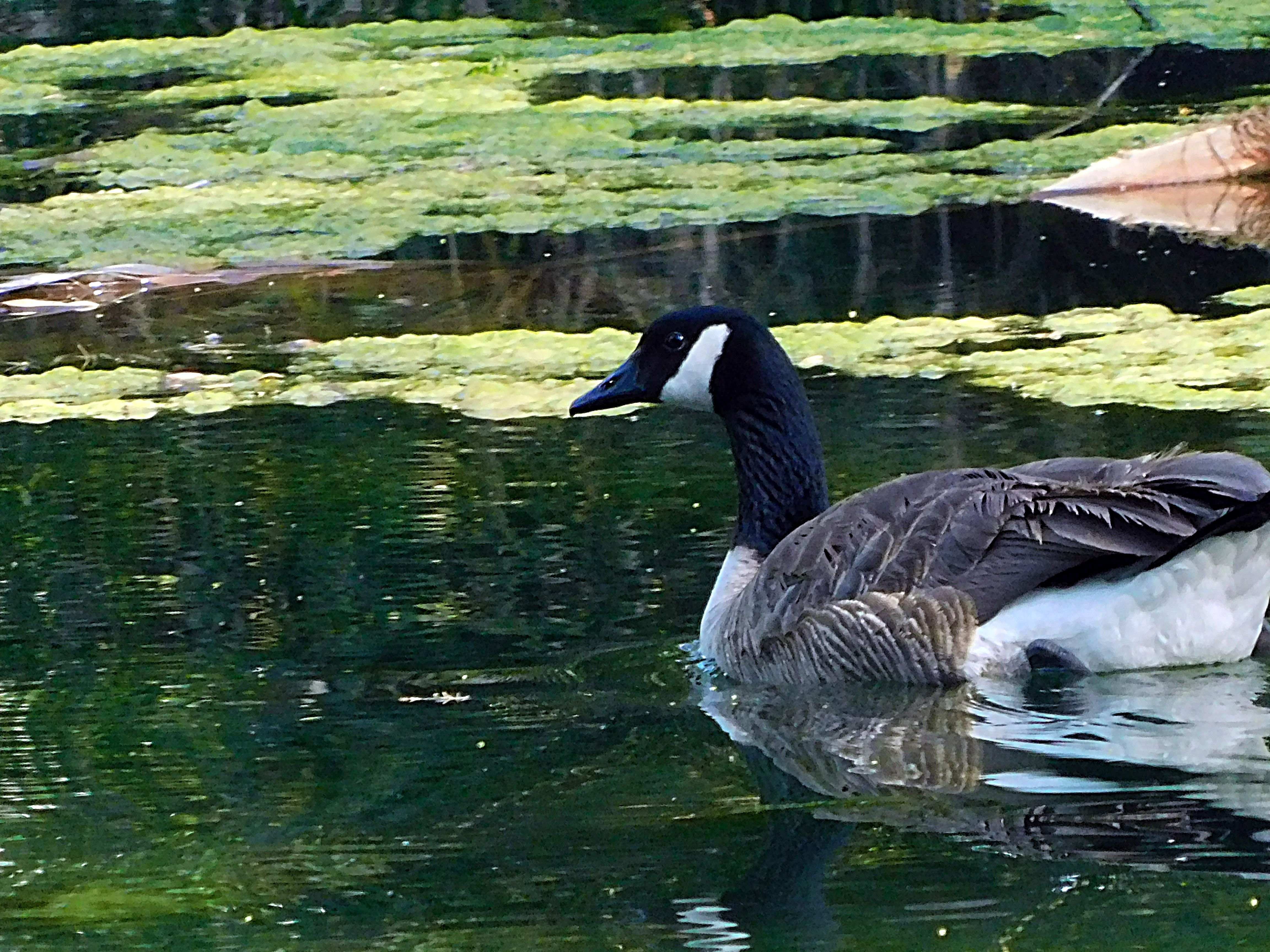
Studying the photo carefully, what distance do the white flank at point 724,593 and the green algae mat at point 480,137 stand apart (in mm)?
5383

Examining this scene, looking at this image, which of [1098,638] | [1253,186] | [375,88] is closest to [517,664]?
[1098,638]

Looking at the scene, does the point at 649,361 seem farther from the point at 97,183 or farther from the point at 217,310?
the point at 97,183

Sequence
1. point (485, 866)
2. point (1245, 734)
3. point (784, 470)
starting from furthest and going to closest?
point (784, 470), point (1245, 734), point (485, 866)

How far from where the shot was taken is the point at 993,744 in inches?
193

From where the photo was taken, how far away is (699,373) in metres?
6.38

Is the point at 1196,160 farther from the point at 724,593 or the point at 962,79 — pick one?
the point at 724,593

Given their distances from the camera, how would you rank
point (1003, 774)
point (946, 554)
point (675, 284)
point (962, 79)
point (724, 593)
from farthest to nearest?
point (962, 79) → point (675, 284) → point (724, 593) → point (946, 554) → point (1003, 774)

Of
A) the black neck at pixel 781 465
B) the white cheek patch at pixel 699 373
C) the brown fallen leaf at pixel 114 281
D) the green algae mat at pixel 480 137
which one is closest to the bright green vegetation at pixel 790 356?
the brown fallen leaf at pixel 114 281

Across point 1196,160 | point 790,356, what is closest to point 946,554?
point 790,356

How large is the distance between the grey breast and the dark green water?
0.43 ft

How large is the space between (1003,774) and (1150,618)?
817 millimetres

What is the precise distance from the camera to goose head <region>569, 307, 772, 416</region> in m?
6.27

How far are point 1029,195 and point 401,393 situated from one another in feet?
14.7

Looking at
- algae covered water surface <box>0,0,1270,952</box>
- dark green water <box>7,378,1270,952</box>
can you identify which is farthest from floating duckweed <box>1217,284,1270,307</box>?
dark green water <box>7,378,1270,952</box>
